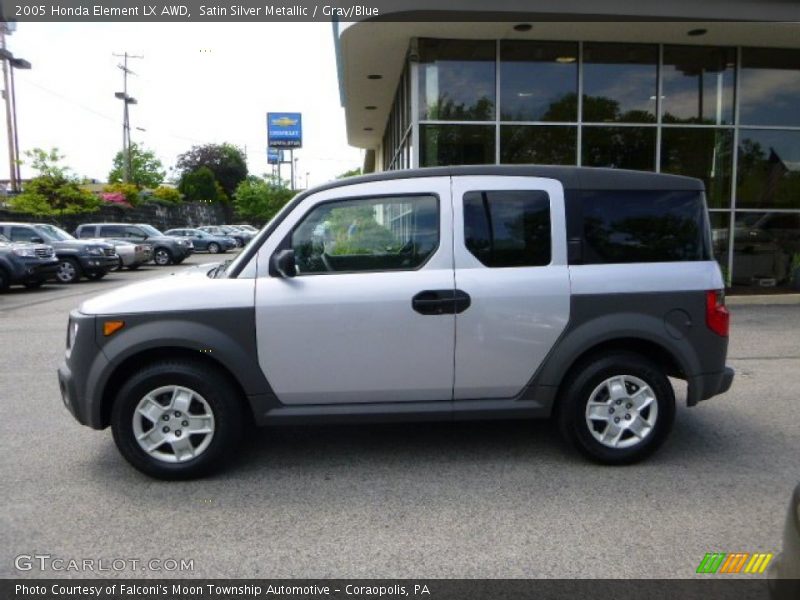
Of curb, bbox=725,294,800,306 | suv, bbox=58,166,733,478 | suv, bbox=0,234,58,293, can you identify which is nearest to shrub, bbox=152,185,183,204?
suv, bbox=0,234,58,293

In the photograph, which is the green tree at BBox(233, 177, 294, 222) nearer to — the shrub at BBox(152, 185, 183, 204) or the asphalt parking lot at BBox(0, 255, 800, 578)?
the shrub at BBox(152, 185, 183, 204)

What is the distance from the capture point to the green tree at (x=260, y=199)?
68375 mm

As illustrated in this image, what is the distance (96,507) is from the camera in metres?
3.88

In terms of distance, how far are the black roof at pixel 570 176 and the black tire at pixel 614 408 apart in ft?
3.68

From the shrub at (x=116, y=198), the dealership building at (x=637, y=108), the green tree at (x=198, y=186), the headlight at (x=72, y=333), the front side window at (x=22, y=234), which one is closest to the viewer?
the headlight at (x=72, y=333)

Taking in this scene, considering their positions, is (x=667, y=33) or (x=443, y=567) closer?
(x=443, y=567)

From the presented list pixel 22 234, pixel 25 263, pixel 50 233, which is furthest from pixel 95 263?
pixel 25 263

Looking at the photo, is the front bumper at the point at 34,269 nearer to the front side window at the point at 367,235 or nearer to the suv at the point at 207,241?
the front side window at the point at 367,235

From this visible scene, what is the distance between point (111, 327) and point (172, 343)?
399 mm

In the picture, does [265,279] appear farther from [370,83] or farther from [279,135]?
[279,135]

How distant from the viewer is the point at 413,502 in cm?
392

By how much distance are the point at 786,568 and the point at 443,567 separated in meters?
1.51

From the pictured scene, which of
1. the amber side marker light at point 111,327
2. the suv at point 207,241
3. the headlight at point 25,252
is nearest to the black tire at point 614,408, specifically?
the amber side marker light at point 111,327

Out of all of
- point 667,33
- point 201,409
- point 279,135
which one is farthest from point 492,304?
point 279,135
